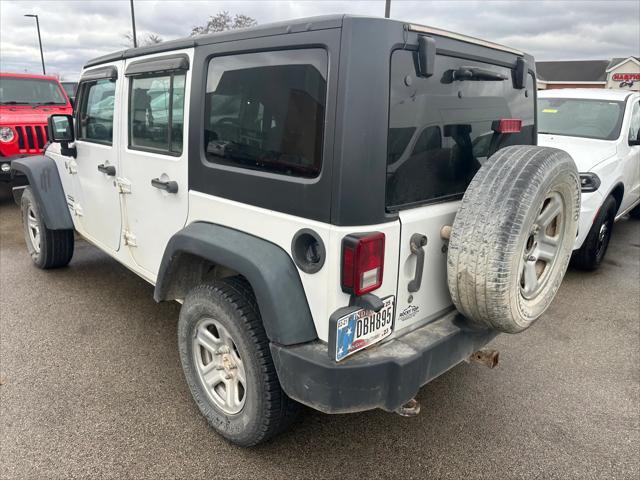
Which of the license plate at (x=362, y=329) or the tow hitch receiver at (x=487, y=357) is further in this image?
the tow hitch receiver at (x=487, y=357)

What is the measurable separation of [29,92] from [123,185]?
6806 mm

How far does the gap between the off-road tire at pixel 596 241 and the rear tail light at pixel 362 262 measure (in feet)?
12.5

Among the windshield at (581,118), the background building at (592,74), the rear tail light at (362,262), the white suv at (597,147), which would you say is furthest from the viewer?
the background building at (592,74)

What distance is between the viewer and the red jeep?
7332 millimetres

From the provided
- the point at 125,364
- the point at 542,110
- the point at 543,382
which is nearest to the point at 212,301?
the point at 125,364

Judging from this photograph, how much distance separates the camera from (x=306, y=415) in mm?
2789

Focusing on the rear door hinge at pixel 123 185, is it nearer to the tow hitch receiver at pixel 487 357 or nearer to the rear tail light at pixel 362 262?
the rear tail light at pixel 362 262

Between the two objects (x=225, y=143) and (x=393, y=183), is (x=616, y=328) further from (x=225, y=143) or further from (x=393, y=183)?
(x=225, y=143)

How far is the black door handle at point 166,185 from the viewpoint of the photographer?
2670 millimetres

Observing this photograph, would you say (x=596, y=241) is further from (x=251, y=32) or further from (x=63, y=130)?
(x=63, y=130)

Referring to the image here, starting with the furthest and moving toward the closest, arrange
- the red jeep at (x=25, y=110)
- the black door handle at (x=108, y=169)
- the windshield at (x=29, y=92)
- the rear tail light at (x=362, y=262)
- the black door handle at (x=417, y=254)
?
the windshield at (x=29, y=92) → the red jeep at (x=25, y=110) → the black door handle at (x=108, y=169) → the black door handle at (x=417, y=254) → the rear tail light at (x=362, y=262)

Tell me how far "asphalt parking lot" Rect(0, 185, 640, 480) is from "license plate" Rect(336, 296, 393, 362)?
808mm

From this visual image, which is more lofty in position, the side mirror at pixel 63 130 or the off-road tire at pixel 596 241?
the side mirror at pixel 63 130

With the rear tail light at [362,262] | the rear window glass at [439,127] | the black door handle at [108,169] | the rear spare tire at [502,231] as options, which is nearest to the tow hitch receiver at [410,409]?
the rear spare tire at [502,231]
